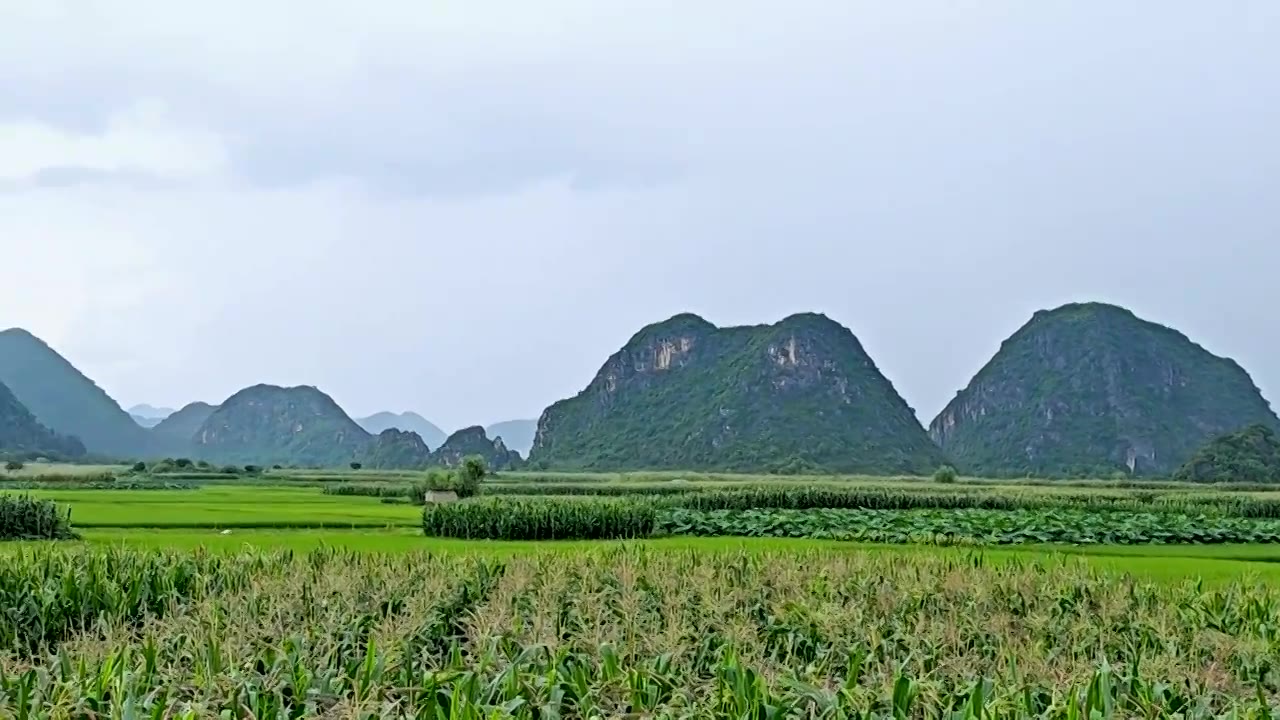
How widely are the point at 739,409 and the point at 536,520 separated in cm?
7519

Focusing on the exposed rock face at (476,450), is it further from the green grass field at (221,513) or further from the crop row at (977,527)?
the crop row at (977,527)

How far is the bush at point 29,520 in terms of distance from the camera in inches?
949

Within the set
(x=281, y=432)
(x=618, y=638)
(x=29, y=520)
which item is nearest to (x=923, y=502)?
(x=29, y=520)

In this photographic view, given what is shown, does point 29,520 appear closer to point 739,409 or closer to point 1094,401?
point 739,409

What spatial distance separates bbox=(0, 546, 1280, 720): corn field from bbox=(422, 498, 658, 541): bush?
602 inches

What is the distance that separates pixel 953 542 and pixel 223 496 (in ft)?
89.1

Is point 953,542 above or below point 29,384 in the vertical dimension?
below

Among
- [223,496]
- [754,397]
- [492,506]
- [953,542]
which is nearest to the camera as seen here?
[953,542]

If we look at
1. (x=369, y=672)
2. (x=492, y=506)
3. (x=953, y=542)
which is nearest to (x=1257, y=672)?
(x=369, y=672)

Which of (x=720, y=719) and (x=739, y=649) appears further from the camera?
(x=739, y=649)

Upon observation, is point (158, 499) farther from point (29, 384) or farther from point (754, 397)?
point (29, 384)

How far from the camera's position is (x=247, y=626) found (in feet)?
21.8

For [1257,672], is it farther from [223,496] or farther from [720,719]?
[223,496]

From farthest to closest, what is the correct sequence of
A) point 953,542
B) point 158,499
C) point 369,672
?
point 158,499, point 953,542, point 369,672
